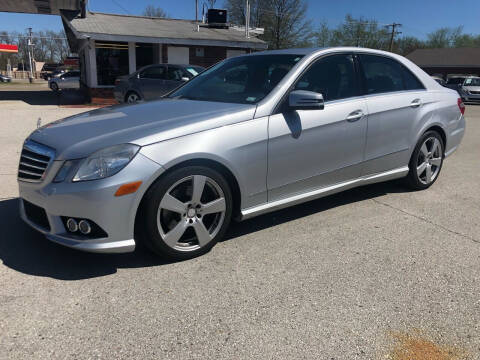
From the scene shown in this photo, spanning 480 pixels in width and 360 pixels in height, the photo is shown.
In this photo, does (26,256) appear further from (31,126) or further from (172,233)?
(31,126)

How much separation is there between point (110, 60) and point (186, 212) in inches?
681

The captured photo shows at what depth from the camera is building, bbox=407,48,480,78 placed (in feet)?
161

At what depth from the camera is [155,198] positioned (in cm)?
290

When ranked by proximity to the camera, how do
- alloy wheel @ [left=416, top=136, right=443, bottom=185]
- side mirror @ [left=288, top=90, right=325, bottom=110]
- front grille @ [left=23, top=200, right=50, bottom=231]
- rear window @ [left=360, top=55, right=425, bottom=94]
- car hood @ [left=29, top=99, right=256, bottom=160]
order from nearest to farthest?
car hood @ [left=29, top=99, right=256, bottom=160] < front grille @ [left=23, top=200, right=50, bottom=231] < side mirror @ [left=288, top=90, right=325, bottom=110] < rear window @ [left=360, top=55, right=425, bottom=94] < alloy wheel @ [left=416, top=136, right=443, bottom=185]

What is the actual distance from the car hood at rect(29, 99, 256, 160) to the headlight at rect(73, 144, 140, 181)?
54 mm

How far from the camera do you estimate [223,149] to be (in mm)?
3148

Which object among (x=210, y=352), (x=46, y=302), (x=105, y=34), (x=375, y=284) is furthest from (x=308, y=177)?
(x=105, y=34)

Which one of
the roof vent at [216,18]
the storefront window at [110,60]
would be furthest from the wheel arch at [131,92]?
the roof vent at [216,18]

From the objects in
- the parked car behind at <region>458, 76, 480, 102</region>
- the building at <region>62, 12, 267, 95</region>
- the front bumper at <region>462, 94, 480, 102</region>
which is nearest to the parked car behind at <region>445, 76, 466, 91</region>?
the parked car behind at <region>458, 76, 480, 102</region>

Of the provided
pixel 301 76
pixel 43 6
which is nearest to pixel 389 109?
pixel 301 76

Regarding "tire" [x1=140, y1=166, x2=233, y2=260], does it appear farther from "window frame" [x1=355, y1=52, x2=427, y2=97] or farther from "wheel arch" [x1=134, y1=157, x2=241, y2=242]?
"window frame" [x1=355, y1=52, x2=427, y2=97]

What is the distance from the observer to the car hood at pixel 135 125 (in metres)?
2.90

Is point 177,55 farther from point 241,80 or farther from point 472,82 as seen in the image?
point 472,82

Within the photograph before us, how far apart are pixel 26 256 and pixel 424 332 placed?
2866 mm
